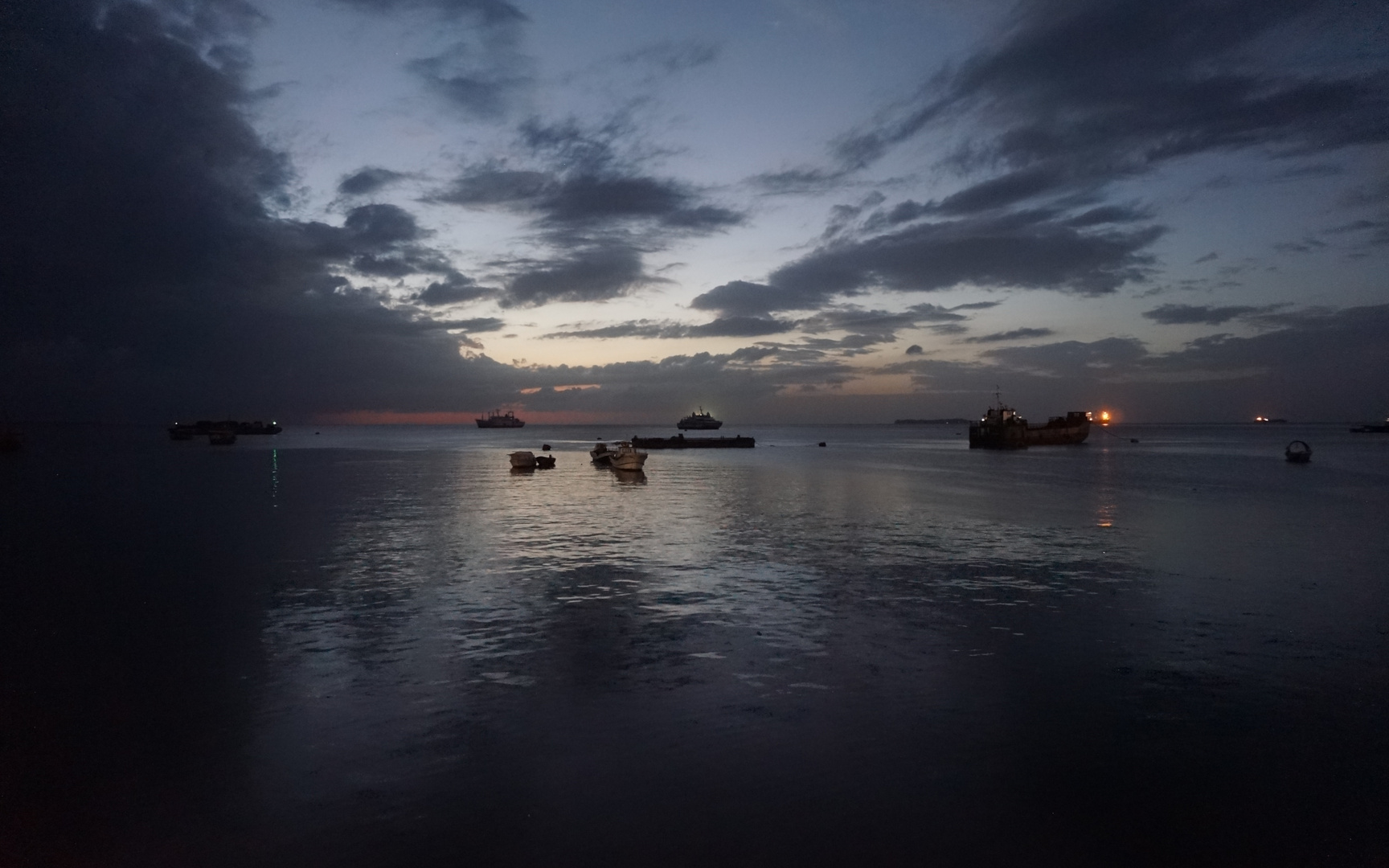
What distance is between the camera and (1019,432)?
10775 centimetres

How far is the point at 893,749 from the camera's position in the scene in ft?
29.6

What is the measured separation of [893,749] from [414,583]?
1349 centimetres

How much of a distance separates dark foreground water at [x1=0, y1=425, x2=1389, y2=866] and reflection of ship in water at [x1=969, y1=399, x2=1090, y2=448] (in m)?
85.3

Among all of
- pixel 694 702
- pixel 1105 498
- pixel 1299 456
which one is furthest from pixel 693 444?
pixel 694 702

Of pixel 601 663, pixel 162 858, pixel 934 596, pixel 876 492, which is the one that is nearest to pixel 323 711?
pixel 162 858

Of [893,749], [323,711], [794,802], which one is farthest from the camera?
[323,711]

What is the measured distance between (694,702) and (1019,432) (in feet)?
355

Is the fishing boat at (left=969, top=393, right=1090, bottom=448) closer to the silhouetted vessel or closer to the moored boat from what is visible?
the moored boat

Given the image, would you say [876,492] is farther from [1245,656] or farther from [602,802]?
[602,802]

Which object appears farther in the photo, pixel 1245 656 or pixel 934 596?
pixel 934 596

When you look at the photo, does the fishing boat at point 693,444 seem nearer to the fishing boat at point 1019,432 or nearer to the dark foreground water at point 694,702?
the fishing boat at point 1019,432

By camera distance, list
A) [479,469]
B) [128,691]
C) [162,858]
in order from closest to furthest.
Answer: [162,858] → [128,691] → [479,469]

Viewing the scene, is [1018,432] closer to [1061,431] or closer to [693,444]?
[1061,431]

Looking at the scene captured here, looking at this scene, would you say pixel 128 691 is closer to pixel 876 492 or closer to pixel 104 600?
pixel 104 600
